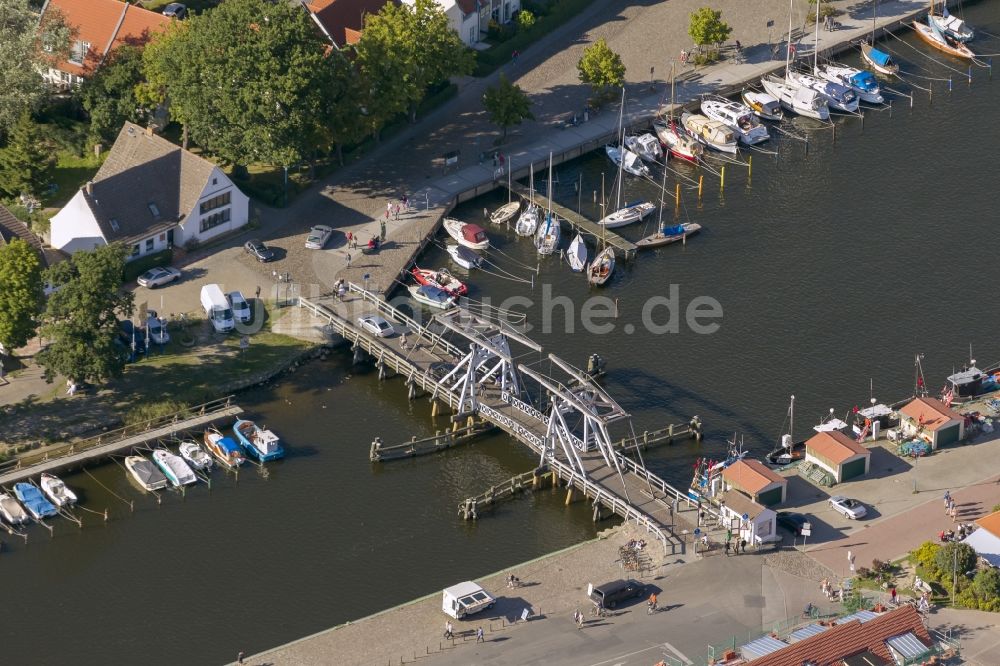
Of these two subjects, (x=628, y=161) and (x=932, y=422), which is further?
(x=628, y=161)

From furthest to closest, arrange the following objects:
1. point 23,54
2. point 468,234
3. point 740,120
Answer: point 740,120 < point 23,54 < point 468,234

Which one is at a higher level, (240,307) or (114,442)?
(240,307)

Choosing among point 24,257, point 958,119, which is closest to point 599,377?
point 24,257

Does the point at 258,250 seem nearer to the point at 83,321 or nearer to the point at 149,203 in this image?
the point at 149,203

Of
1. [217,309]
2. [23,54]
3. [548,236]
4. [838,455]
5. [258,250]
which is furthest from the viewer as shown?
[23,54]

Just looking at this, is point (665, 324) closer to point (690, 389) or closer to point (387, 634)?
point (690, 389)

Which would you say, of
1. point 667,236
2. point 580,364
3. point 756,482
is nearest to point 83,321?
point 580,364

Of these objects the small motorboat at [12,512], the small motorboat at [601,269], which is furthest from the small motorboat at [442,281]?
the small motorboat at [12,512]
